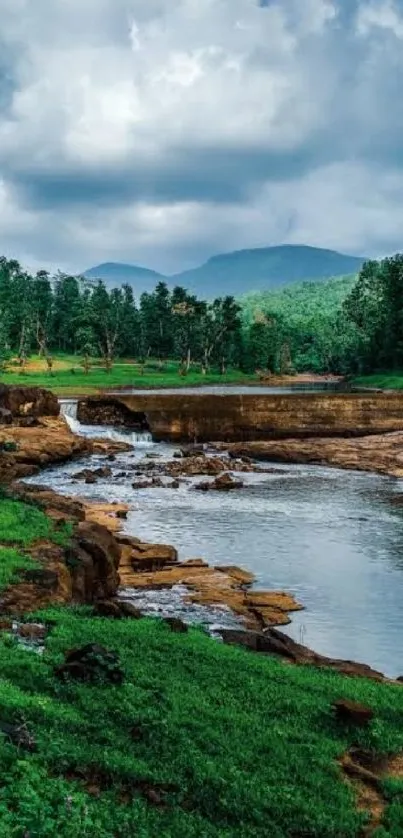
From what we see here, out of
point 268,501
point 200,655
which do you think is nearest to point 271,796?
point 200,655

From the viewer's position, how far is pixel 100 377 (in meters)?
107

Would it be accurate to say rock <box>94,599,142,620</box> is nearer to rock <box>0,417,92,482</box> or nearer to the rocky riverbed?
the rocky riverbed

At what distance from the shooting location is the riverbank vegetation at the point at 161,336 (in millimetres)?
107875

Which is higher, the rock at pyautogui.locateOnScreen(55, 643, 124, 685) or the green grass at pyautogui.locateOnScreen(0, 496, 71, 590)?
the green grass at pyautogui.locateOnScreen(0, 496, 71, 590)

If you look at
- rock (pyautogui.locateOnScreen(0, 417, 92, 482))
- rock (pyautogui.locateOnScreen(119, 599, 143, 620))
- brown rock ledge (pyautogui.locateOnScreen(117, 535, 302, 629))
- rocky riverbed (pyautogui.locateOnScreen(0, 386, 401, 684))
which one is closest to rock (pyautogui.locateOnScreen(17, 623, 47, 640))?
rocky riverbed (pyautogui.locateOnScreen(0, 386, 401, 684))

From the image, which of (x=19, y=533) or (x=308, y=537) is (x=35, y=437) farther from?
(x=19, y=533)

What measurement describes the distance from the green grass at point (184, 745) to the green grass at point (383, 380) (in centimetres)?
8210

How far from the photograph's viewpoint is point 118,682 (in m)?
12.1

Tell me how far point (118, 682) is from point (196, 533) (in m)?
19.1

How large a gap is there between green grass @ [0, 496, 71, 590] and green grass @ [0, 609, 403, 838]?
380 cm

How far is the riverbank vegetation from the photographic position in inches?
4247

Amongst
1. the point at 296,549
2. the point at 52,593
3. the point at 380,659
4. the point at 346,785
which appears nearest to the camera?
the point at 346,785

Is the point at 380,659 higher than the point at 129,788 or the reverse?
the reverse

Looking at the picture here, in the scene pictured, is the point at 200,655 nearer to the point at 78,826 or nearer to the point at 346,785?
the point at 346,785
